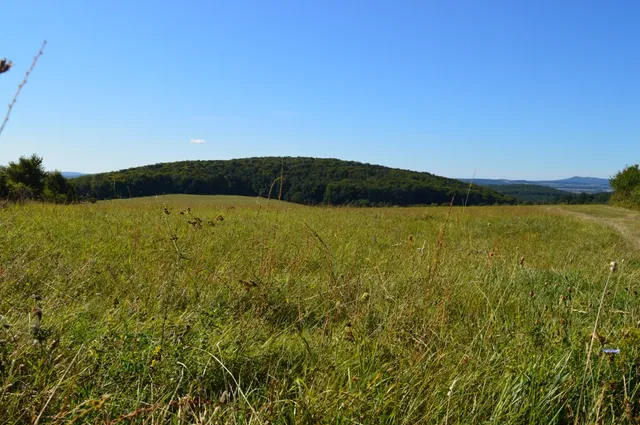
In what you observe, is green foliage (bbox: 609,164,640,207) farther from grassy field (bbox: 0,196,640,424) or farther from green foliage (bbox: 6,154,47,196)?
green foliage (bbox: 6,154,47,196)

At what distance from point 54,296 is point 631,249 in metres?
13.1

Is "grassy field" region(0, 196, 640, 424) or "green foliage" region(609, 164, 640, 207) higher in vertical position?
"green foliage" region(609, 164, 640, 207)

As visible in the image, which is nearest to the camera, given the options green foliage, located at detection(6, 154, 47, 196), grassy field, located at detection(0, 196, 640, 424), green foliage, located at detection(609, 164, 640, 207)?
grassy field, located at detection(0, 196, 640, 424)

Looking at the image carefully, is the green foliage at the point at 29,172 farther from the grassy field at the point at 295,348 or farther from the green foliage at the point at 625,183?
the green foliage at the point at 625,183

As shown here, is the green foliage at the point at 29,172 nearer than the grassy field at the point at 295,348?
No

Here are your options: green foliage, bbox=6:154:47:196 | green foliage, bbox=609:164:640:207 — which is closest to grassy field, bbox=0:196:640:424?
green foliage, bbox=6:154:47:196

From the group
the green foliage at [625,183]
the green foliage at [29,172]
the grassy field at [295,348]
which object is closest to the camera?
the grassy field at [295,348]

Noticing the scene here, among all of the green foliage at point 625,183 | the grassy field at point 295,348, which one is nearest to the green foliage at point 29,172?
the grassy field at point 295,348

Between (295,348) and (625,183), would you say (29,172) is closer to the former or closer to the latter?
(295,348)

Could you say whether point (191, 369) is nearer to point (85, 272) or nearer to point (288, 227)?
point (85, 272)

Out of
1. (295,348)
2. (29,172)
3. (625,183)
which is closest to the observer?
(295,348)

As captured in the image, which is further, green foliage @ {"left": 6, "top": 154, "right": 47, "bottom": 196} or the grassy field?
green foliage @ {"left": 6, "top": 154, "right": 47, "bottom": 196}

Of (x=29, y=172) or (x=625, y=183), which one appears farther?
(x=625, y=183)

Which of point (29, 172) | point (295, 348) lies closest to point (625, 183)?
point (295, 348)
